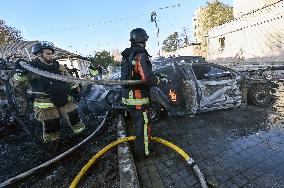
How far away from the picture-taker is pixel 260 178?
347 centimetres

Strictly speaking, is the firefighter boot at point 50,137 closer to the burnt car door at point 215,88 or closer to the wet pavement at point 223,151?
the wet pavement at point 223,151

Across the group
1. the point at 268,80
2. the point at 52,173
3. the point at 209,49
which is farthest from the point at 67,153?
the point at 209,49

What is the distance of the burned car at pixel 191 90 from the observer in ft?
20.1

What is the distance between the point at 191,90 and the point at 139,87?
235 cm

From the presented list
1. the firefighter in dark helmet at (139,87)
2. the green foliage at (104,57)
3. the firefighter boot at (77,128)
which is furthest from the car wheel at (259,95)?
the green foliage at (104,57)

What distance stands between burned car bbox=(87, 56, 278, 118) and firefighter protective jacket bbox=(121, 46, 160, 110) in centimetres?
184

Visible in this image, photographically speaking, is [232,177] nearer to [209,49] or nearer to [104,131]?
[104,131]

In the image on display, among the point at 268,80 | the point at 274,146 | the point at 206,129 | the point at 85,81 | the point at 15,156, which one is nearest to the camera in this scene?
the point at 85,81

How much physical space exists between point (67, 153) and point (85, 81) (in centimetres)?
142

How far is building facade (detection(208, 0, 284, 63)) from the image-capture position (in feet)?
61.1

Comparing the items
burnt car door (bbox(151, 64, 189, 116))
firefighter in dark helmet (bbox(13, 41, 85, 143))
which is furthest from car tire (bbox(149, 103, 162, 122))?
firefighter in dark helmet (bbox(13, 41, 85, 143))

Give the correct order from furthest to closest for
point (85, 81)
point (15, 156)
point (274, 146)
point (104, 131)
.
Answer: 1. point (104, 131)
2. point (15, 156)
3. point (274, 146)
4. point (85, 81)

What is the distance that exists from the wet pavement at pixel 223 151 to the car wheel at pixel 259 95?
70cm

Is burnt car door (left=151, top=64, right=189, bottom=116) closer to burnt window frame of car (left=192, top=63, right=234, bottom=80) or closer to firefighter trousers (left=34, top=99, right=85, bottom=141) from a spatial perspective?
burnt window frame of car (left=192, top=63, right=234, bottom=80)
